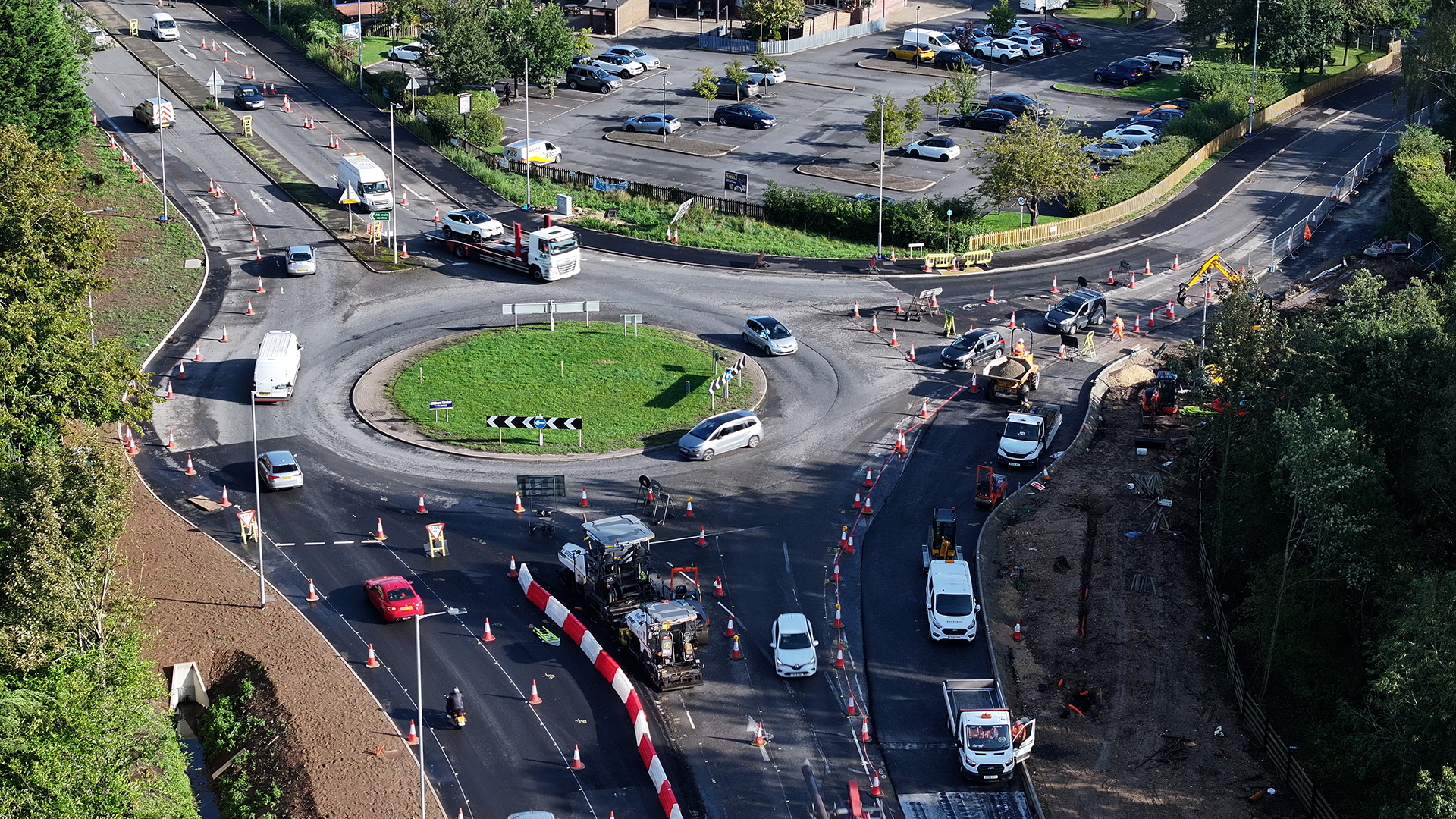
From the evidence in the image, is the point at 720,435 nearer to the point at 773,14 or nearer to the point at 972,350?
A: the point at 972,350

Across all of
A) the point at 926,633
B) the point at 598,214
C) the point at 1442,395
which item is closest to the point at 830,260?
the point at 598,214

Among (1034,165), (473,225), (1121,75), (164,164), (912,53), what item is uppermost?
(912,53)

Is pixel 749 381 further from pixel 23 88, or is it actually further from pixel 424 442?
pixel 23 88

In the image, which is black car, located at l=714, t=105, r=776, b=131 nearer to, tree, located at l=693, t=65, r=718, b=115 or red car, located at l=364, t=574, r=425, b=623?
tree, located at l=693, t=65, r=718, b=115

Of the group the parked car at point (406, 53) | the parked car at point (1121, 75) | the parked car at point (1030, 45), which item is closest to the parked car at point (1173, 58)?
the parked car at point (1121, 75)

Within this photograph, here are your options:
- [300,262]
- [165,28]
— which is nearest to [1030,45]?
[300,262]

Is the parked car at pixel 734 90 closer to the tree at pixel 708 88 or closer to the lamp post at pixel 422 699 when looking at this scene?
the tree at pixel 708 88

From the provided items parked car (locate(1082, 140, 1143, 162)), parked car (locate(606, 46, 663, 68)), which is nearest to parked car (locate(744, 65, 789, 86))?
parked car (locate(606, 46, 663, 68))
